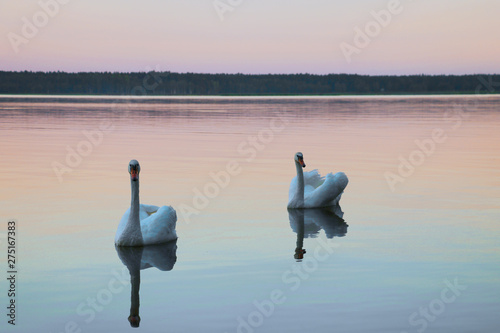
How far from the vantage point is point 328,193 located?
15938 millimetres

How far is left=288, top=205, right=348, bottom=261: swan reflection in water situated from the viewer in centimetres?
1315

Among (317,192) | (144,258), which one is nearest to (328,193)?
(317,192)

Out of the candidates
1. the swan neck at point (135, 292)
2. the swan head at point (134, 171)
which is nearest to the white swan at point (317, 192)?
the swan head at point (134, 171)

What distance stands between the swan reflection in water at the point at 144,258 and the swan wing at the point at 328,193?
431 centimetres

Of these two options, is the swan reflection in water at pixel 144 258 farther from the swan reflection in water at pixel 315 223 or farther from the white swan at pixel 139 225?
the swan reflection in water at pixel 315 223

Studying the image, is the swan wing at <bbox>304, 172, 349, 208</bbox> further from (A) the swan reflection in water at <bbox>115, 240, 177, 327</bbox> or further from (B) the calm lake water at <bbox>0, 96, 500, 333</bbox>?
(A) the swan reflection in water at <bbox>115, 240, 177, 327</bbox>

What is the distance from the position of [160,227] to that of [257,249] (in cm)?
160

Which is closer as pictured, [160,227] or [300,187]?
[160,227]

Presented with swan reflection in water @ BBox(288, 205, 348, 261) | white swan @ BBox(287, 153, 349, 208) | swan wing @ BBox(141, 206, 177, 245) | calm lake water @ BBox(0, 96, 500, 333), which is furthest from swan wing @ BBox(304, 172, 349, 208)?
swan wing @ BBox(141, 206, 177, 245)

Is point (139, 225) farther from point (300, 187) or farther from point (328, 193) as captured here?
point (328, 193)

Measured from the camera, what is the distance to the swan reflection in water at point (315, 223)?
13.1 m

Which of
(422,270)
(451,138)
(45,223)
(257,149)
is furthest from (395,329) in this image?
(451,138)

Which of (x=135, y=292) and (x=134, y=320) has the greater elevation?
(x=135, y=292)

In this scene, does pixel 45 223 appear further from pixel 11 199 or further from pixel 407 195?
pixel 407 195
